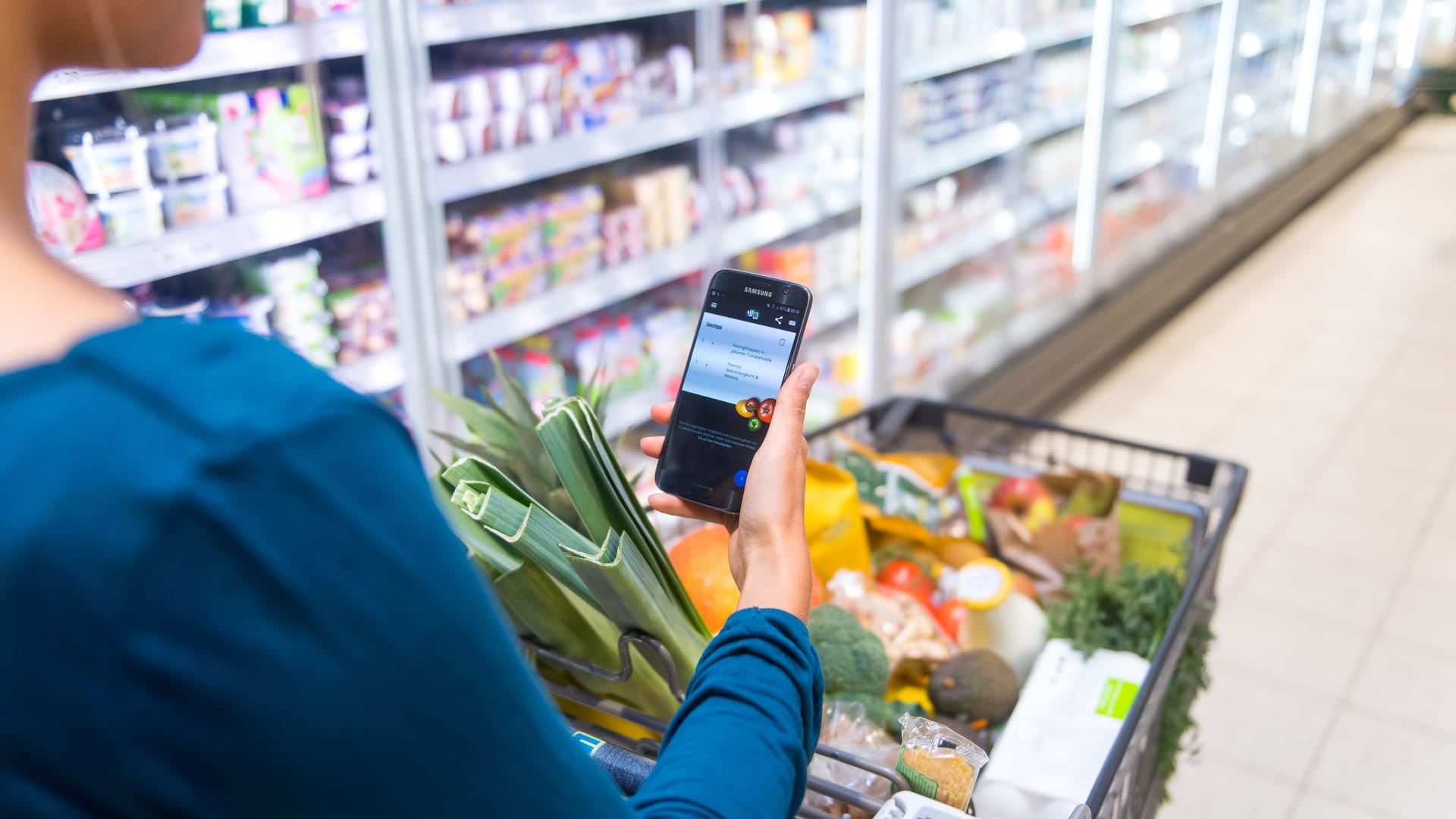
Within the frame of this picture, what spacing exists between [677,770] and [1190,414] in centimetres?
374

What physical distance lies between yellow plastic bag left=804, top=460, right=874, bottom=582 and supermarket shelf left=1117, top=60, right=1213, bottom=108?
365 cm

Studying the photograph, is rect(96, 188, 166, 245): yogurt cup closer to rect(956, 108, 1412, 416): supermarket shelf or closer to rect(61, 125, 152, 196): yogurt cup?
rect(61, 125, 152, 196): yogurt cup

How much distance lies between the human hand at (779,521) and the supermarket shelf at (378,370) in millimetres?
1560

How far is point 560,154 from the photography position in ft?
8.22

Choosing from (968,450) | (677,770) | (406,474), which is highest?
(406,474)

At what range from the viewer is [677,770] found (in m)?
0.64

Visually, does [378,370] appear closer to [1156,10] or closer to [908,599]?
[908,599]

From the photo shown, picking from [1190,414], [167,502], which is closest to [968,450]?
[167,502]

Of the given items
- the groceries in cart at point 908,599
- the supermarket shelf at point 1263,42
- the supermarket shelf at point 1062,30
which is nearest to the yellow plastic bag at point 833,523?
the groceries in cart at point 908,599

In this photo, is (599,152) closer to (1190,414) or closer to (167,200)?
(167,200)

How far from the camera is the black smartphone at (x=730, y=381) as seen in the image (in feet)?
3.69

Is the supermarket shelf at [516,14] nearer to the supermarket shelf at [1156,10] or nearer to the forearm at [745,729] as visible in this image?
the forearm at [745,729]

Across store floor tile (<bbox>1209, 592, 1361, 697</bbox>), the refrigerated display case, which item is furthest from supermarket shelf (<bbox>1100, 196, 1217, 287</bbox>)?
store floor tile (<bbox>1209, 592, 1361, 697</bbox>)

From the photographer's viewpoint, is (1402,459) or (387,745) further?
(1402,459)
